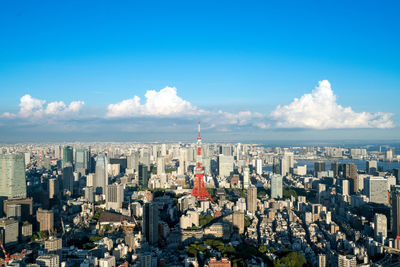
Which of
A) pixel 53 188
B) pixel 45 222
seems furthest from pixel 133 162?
pixel 45 222

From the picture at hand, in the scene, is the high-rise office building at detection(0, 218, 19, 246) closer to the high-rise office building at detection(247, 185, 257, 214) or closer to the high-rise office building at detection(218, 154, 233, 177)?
the high-rise office building at detection(247, 185, 257, 214)

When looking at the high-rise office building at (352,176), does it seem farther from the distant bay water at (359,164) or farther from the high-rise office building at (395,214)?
the distant bay water at (359,164)

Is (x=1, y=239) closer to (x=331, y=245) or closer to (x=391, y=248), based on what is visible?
(x=331, y=245)

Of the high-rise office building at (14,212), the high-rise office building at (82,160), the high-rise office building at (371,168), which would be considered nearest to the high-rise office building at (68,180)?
the high-rise office building at (82,160)

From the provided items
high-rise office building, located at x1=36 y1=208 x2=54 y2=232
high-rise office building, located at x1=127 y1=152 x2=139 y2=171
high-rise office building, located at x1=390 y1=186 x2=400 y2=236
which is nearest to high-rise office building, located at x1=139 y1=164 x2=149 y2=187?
high-rise office building, located at x1=127 y1=152 x2=139 y2=171

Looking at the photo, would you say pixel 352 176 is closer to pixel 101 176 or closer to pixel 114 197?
pixel 114 197

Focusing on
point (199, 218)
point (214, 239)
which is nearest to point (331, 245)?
point (214, 239)
